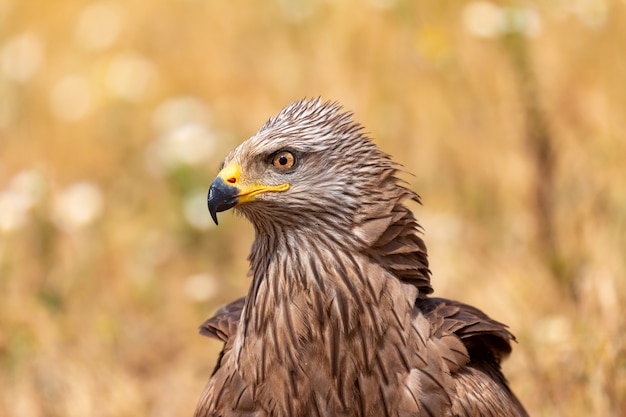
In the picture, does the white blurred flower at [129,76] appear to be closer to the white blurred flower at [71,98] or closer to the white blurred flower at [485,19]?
the white blurred flower at [71,98]

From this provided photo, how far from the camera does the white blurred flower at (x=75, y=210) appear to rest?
245 inches

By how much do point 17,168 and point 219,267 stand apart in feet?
7.26

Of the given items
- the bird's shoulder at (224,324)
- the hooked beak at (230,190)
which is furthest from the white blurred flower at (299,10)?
the hooked beak at (230,190)

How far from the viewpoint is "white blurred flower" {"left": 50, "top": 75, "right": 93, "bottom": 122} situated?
886 cm

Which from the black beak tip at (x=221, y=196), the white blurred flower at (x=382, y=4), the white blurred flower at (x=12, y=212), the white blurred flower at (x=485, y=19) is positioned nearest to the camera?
the black beak tip at (x=221, y=196)

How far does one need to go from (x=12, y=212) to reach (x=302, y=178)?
2427 mm

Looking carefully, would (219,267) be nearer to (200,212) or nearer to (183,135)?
(200,212)

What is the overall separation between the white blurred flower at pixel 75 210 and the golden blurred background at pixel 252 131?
0.02 metres

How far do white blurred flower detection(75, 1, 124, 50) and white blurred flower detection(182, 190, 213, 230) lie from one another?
11.9 feet

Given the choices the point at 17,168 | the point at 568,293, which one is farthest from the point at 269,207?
the point at 17,168

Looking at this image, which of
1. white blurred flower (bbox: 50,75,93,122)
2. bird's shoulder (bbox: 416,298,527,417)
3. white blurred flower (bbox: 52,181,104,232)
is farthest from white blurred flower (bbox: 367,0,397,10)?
bird's shoulder (bbox: 416,298,527,417)

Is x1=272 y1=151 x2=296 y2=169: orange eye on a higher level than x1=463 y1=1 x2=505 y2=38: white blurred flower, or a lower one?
lower

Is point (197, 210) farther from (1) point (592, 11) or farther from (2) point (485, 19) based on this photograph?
(1) point (592, 11)

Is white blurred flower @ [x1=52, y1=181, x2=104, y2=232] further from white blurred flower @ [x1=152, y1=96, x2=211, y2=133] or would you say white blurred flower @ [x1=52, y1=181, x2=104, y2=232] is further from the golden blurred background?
white blurred flower @ [x1=152, y1=96, x2=211, y2=133]
